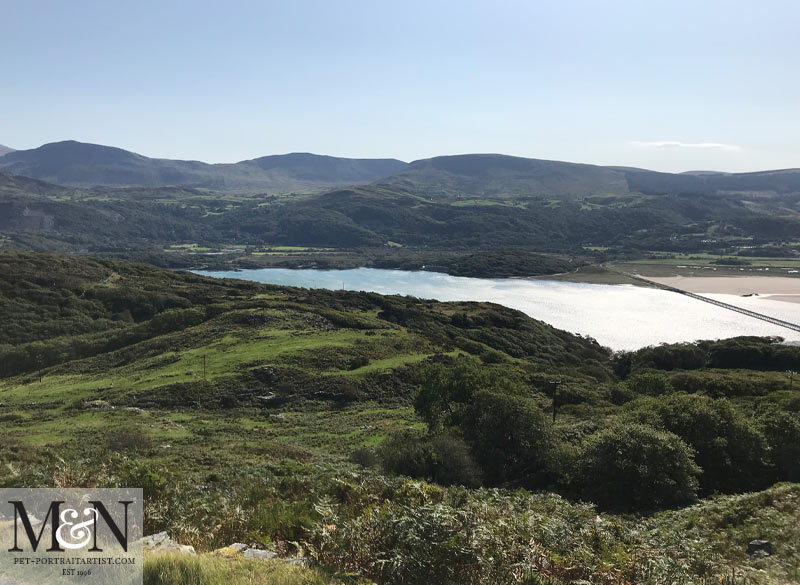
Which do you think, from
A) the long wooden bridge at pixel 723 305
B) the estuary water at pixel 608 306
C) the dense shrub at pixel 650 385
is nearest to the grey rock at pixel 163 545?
the dense shrub at pixel 650 385

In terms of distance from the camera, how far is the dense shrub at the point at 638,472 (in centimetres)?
2156

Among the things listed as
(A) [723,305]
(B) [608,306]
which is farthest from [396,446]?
(A) [723,305]

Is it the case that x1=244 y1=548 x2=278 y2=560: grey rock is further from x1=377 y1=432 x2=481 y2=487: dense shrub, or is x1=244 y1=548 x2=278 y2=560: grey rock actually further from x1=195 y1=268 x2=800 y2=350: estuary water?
x1=195 y1=268 x2=800 y2=350: estuary water

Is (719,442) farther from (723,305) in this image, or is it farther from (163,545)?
(723,305)

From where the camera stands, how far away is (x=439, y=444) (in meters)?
27.1

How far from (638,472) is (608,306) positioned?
123493 millimetres

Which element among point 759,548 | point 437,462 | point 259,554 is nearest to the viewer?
point 259,554

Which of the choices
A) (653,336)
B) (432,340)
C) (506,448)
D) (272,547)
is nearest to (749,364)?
(653,336)

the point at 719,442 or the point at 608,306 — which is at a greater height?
the point at 719,442

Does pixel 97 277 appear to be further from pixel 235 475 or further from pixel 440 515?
pixel 440 515

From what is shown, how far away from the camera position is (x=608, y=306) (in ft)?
449

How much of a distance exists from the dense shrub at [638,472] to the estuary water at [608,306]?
8617 cm

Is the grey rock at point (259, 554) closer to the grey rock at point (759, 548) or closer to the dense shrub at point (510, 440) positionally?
the grey rock at point (759, 548)

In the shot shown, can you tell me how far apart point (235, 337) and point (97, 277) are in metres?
59.3
